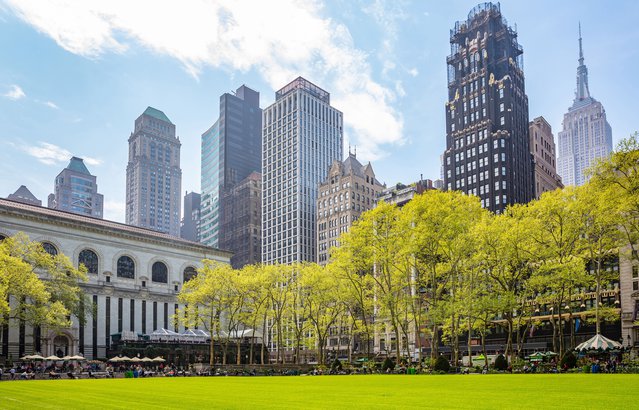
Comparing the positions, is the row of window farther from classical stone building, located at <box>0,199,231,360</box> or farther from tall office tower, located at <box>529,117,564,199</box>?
tall office tower, located at <box>529,117,564,199</box>

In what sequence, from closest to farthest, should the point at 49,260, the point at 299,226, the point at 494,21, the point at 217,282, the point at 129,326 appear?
the point at 49,260 → the point at 217,282 → the point at 129,326 → the point at 494,21 → the point at 299,226

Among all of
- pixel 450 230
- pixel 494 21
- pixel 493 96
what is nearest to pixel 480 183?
pixel 493 96

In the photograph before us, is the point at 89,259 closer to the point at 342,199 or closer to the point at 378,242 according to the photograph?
the point at 378,242

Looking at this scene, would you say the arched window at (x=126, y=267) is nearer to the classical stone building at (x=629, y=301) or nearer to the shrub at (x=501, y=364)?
the shrub at (x=501, y=364)

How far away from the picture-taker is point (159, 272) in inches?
4503

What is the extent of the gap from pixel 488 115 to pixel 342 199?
4733 centimetres

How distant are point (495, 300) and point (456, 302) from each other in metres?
3.64

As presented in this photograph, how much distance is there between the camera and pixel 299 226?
19438 centimetres

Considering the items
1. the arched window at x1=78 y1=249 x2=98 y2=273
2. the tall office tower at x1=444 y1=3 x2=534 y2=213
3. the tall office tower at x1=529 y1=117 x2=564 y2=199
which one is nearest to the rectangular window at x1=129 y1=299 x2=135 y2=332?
the arched window at x1=78 y1=249 x2=98 y2=273

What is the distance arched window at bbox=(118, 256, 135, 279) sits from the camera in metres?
108

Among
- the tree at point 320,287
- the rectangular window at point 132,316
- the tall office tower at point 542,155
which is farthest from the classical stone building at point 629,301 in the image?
the rectangular window at point 132,316

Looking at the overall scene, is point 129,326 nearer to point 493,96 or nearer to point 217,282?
point 217,282

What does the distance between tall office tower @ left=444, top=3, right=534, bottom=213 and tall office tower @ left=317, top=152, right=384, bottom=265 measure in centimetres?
2794

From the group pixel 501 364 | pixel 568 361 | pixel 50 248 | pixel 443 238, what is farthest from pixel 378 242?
pixel 50 248
